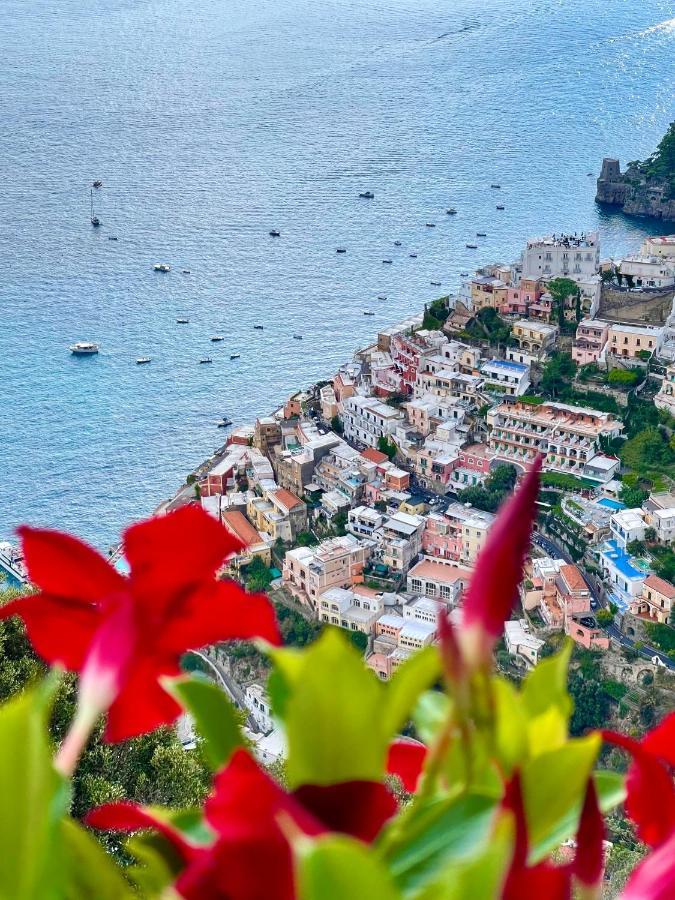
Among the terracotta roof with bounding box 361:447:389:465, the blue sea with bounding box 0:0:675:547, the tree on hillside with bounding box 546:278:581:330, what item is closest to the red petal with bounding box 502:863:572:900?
the terracotta roof with bounding box 361:447:389:465

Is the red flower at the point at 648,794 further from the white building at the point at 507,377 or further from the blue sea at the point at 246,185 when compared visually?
the white building at the point at 507,377

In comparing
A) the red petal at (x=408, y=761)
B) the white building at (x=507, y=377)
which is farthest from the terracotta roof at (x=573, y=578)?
the red petal at (x=408, y=761)

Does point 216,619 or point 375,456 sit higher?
point 216,619

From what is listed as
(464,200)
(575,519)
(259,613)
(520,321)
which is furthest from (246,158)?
(259,613)

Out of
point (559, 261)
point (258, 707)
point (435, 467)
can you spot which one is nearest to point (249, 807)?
point (258, 707)

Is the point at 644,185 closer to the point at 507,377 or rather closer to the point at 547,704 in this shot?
the point at 507,377

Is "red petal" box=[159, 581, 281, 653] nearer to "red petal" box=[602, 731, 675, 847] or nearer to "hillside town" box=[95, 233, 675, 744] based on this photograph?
"red petal" box=[602, 731, 675, 847]

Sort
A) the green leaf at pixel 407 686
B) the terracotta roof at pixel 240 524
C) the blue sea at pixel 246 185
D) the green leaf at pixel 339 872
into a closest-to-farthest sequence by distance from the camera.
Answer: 1. the green leaf at pixel 339 872
2. the green leaf at pixel 407 686
3. the terracotta roof at pixel 240 524
4. the blue sea at pixel 246 185
